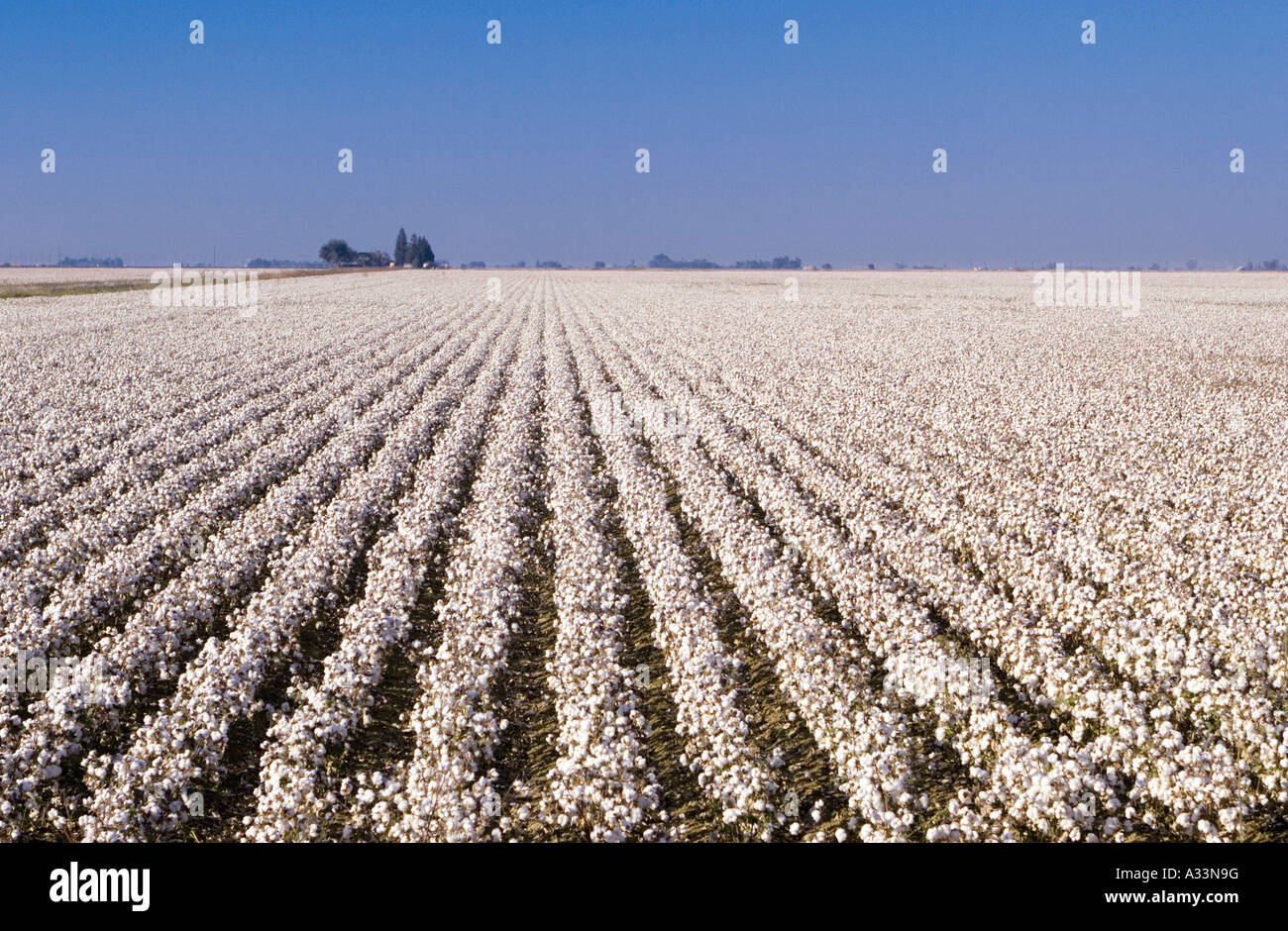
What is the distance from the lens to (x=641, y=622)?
11.4 meters

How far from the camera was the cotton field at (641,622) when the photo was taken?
24.4 ft

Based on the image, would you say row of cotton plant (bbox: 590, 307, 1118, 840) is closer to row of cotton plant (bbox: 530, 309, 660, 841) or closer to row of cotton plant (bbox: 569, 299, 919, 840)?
row of cotton plant (bbox: 569, 299, 919, 840)

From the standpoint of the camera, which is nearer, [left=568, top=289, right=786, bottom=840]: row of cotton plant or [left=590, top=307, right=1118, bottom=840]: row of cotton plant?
[left=590, top=307, right=1118, bottom=840]: row of cotton plant

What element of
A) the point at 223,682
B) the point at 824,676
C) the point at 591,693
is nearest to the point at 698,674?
the point at 591,693

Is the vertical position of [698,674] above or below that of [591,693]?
above

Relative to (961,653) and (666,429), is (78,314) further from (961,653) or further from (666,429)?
(961,653)

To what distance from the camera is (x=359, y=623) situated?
1034 cm

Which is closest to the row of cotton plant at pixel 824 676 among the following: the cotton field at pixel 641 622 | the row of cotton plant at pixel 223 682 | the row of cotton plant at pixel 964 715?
the cotton field at pixel 641 622

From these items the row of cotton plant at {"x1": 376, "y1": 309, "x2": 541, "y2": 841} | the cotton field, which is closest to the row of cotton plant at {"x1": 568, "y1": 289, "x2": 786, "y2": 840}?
the cotton field

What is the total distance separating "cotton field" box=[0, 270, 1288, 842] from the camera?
24.4ft

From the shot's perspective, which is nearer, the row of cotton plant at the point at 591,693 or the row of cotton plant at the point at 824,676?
the row of cotton plant at the point at 591,693

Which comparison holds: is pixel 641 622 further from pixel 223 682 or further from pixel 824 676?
pixel 223 682

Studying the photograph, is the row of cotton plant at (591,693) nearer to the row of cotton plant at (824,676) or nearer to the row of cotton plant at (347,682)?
the row of cotton plant at (824,676)
